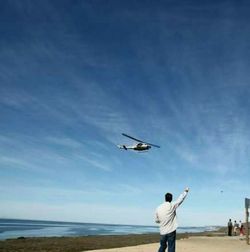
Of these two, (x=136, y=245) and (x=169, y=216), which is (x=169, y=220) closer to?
(x=169, y=216)

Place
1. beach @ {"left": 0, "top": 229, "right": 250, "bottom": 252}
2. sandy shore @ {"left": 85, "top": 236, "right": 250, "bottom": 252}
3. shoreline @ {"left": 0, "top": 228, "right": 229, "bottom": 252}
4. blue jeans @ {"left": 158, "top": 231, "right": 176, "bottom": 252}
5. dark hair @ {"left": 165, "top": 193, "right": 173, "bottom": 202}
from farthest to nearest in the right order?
1. shoreline @ {"left": 0, "top": 228, "right": 229, "bottom": 252}
2. beach @ {"left": 0, "top": 229, "right": 250, "bottom": 252}
3. sandy shore @ {"left": 85, "top": 236, "right": 250, "bottom": 252}
4. dark hair @ {"left": 165, "top": 193, "right": 173, "bottom": 202}
5. blue jeans @ {"left": 158, "top": 231, "right": 176, "bottom": 252}

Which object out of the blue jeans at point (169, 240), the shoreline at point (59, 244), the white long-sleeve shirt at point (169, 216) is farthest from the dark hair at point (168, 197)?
the shoreline at point (59, 244)

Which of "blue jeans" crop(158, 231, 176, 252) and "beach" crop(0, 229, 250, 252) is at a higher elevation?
"beach" crop(0, 229, 250, 252)

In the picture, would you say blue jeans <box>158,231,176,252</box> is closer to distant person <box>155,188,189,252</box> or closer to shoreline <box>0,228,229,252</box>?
distant person <box>155,188,189,252</box>

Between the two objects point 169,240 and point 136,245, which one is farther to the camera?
point 136,245

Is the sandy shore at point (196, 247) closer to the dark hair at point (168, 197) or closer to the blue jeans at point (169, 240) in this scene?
the blue jeans at point (169, 240)

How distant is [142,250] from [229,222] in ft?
93.3

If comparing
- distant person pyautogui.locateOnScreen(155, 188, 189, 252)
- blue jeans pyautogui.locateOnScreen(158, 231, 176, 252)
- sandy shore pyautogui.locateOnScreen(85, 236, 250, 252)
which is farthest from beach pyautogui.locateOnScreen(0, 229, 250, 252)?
distant person pyautogui.locateOnScreen(155, 188, 189, 252)

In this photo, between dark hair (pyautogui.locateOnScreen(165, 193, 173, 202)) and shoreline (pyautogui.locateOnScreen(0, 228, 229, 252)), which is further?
shoreline (pyautogui.locateOnScreen(0, 228, 229, 252))

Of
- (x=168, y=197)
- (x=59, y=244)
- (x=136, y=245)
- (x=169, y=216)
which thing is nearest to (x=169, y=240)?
(x=169, y=216)

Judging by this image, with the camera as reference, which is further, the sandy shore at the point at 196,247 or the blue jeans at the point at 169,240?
the sandy shore at the point at 196,247

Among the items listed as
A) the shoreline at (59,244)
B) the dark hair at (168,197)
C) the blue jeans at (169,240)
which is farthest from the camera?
the shoreline at (59,244)

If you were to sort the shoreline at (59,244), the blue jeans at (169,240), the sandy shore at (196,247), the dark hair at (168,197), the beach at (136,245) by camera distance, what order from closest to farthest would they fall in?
the blue jeans at (169,240), the dark hair at (168,197), the sandy shore at (196,247), the beach at (136,245), the shoreline at (59,244)

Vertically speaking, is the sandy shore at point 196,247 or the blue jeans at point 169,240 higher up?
the sandy shore at point 196,247
